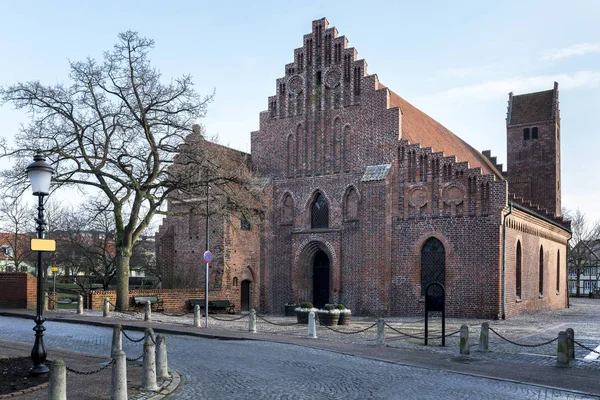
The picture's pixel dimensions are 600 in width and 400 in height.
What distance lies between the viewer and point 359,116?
29453 millimetres

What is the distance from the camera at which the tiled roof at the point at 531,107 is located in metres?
45.6

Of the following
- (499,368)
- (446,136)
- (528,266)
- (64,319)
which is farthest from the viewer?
(446,136)

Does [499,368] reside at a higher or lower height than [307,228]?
lower

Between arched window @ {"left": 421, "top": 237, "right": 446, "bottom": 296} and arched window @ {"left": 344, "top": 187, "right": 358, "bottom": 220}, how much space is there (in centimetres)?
385

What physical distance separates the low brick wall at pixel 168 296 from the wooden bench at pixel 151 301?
18cm

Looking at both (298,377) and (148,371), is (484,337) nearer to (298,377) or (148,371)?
(298,377)

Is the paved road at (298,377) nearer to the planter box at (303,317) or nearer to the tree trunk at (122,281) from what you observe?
the planter box at (303,317)

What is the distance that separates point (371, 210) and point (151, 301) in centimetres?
1089

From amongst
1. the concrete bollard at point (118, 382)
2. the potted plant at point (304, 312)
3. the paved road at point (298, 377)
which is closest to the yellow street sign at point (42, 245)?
the concrete bollard at point (118, 382)

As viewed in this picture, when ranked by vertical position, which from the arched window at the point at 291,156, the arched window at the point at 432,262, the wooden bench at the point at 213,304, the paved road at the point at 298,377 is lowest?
the wooden bench at the point at 213,304

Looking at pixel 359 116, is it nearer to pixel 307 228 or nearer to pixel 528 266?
pixel 307 228

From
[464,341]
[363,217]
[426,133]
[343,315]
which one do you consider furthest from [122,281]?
[426,133]

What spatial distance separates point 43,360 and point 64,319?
11.5m

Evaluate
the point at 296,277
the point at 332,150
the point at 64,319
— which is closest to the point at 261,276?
the point at 296,277
